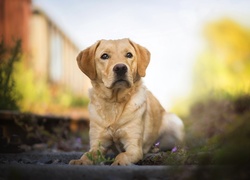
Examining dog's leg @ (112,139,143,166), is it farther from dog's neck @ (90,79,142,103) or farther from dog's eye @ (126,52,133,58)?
dog's eye @ (126,52,133,58)

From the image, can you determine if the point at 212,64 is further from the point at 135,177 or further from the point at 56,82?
the point at 135,177

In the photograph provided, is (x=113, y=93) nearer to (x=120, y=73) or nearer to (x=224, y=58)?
(x=120, y=73)

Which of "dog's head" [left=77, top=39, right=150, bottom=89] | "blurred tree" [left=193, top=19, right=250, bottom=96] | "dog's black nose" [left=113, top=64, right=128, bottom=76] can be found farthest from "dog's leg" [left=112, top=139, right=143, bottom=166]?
"blurred tree" [left=193, top=19, right=250, bottom=96]

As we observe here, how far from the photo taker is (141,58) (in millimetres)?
4656

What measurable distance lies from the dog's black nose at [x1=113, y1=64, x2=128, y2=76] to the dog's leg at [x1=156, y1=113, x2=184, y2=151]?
1.27 metres

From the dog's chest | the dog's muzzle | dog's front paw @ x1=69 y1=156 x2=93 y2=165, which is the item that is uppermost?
the dog's muzzle

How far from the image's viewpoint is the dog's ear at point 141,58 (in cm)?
460

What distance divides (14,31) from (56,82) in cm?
510

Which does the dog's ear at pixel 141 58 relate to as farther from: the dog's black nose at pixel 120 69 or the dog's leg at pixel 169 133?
the dog's leg at pixel 169 133

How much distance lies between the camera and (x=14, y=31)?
11.8 meters

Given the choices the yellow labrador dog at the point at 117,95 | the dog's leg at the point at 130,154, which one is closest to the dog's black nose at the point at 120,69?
the yellow labrador dog at the point at 117,95

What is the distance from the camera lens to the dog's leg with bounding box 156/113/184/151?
532cm

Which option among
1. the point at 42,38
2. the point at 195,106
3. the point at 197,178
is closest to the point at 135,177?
the point at 197,178

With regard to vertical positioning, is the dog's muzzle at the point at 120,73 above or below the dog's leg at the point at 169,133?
above
